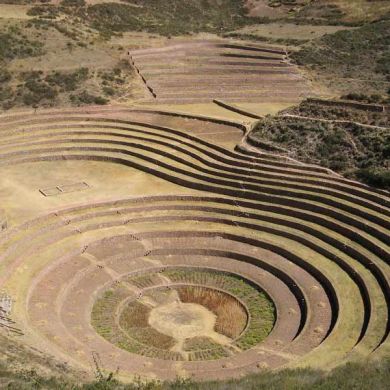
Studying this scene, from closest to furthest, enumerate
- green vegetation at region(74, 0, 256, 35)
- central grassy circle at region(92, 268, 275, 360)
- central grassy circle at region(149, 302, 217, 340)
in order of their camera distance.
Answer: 1. central grassy circle at region(92, 268, 275, 360)
2. central grassy circle at region(149, 302, 217, 340)
3. green vegetation at region(74, 0, 256, 35)

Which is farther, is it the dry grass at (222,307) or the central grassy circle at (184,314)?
the dry grass at (222,307)

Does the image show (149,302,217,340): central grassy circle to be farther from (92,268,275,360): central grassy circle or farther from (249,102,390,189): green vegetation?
(249,102,390,189): green vegetation

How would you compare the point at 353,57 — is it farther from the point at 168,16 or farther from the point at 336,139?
the point at 168,16

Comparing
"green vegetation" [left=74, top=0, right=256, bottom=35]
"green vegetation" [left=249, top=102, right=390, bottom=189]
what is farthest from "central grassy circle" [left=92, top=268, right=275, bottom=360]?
"green vegetation" [left=74, top=0, right=256, bottom=35]

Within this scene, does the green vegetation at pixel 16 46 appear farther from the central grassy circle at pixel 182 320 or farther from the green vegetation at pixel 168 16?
the central grassy circle at pixel 182 320

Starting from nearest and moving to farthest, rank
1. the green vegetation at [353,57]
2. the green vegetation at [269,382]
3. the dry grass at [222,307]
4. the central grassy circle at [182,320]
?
the green vegetation at [269,382]
the central grassy circle at [182,320]
the dry grass at [222,307]
the green vegetation at [353,57]

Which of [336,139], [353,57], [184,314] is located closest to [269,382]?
[184,314]

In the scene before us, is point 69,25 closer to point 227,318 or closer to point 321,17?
point 321,17

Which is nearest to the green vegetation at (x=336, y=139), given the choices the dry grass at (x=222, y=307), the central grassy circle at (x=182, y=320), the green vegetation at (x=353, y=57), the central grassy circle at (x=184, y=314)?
the central grassy circle at (x=184, y=314)

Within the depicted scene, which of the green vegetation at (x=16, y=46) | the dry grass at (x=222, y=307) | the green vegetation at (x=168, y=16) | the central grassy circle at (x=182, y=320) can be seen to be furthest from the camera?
the green vegetation at (x=168, y=16)
